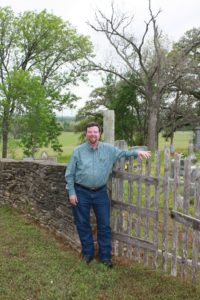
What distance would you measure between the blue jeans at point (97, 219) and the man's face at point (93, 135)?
68 cm

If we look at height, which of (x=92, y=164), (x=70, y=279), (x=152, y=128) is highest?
(x=152, y=128)

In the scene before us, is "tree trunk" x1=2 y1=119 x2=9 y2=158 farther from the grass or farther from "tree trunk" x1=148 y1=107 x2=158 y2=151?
the grass

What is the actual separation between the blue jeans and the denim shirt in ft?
0.55

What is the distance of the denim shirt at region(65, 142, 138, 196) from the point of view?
591cm

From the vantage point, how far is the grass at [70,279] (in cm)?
514

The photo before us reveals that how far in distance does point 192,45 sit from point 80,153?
2972cm

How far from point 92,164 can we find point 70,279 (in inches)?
58.7

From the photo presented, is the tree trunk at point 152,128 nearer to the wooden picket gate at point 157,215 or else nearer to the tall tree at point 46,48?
the tall tree at point 46,48

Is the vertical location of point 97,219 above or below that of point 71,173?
below

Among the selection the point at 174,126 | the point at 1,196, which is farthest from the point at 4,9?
the point at 1,196

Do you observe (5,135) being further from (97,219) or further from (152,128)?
(97,219)

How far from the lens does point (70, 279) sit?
5637 millimetres

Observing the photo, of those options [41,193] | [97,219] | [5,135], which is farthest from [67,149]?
[97,219]

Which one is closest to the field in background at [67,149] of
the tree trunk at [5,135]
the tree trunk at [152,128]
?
the tree trunk at [5,135]
